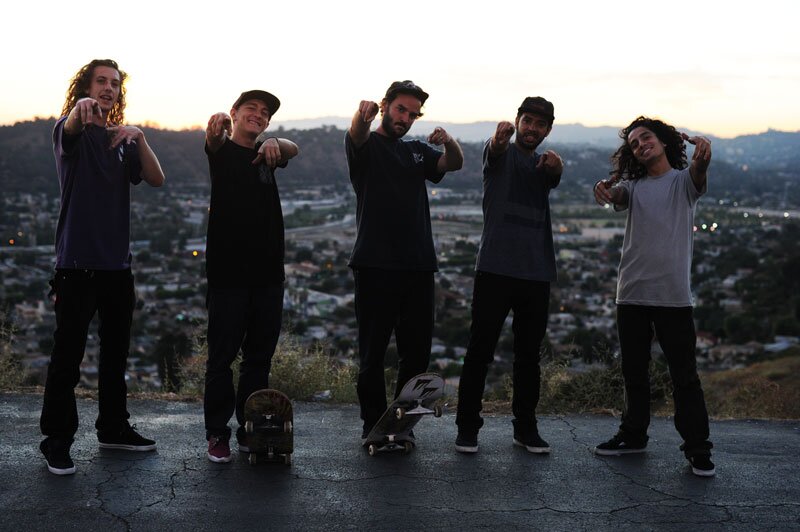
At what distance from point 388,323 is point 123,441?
1638mm

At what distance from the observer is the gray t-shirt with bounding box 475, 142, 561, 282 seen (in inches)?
199

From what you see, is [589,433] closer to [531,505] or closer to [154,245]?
[531,505]

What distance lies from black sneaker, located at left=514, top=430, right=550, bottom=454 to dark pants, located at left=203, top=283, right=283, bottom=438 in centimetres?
158

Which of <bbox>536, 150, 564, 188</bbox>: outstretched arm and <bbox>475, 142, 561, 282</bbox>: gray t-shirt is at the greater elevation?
<bbox>536, 150, 564, 188</bbox>: outstretched arm

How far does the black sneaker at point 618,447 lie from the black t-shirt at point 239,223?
7.01ft

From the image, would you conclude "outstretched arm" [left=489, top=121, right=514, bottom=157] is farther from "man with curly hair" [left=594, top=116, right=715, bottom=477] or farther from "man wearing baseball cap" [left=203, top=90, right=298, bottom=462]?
"man wearing baseball cap" [left=203, top=90, right=298, bottom=462]

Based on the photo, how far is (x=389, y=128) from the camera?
509cm

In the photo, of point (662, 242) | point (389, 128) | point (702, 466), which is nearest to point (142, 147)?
point (389, 128)

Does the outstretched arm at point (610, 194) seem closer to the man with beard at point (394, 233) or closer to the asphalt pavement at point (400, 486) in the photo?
the man with beard at point (394, 233)

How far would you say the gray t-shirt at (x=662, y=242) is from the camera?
4.92 metres

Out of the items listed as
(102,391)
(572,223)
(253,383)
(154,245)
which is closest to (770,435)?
(253,383)

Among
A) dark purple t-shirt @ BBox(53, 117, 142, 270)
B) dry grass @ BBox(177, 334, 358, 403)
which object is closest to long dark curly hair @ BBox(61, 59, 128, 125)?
dark purple t-shirt @ BBox(53, 117, 142, 270)

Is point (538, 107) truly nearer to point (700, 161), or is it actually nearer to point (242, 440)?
point (700, 161)

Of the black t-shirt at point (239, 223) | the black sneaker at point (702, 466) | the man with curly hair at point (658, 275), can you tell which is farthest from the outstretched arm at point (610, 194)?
the black t-shirt at point (239, 223)
